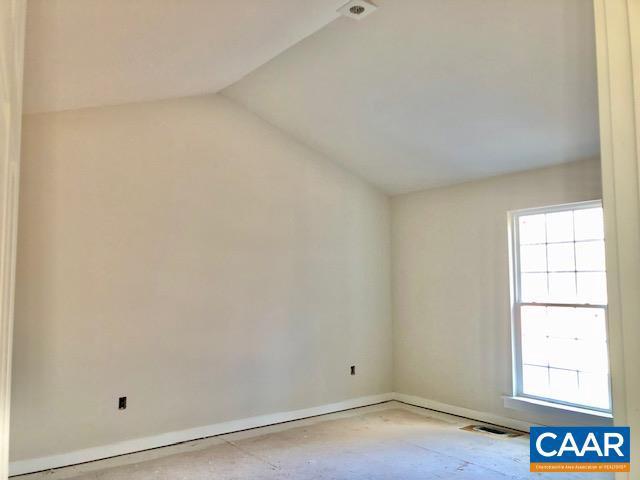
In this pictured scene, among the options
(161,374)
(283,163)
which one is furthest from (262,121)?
(161,374)

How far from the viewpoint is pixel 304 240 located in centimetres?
482

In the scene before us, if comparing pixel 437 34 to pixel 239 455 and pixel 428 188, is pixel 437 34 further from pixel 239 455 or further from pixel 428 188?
pixel 239 455

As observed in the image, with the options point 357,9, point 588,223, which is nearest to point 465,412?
point 588,223

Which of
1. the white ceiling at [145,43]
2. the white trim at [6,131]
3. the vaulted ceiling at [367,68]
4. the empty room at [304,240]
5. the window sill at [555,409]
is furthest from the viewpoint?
the window sill at [555,409]

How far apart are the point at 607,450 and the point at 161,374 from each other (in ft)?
12.0

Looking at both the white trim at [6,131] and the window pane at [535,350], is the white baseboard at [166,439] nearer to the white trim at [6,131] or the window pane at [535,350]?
the window pane at [535,350]

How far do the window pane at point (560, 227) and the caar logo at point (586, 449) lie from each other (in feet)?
10.9

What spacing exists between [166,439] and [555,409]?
10.4 feet

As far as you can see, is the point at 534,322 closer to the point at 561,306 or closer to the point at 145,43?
the point at 561,306

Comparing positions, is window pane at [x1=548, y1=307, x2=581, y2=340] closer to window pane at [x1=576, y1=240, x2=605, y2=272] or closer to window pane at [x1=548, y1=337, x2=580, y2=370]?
window pane at [x1=548, y1=337, x2=580, y2=370]

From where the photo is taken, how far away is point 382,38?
310 centimetres

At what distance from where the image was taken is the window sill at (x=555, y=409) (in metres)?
3.68

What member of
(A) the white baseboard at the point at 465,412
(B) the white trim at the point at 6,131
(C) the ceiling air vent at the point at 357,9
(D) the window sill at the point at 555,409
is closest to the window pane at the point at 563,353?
(D) the window sill at the point at 555,409

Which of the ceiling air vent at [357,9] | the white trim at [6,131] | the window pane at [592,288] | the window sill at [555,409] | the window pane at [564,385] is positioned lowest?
the window sill at [555,409]
